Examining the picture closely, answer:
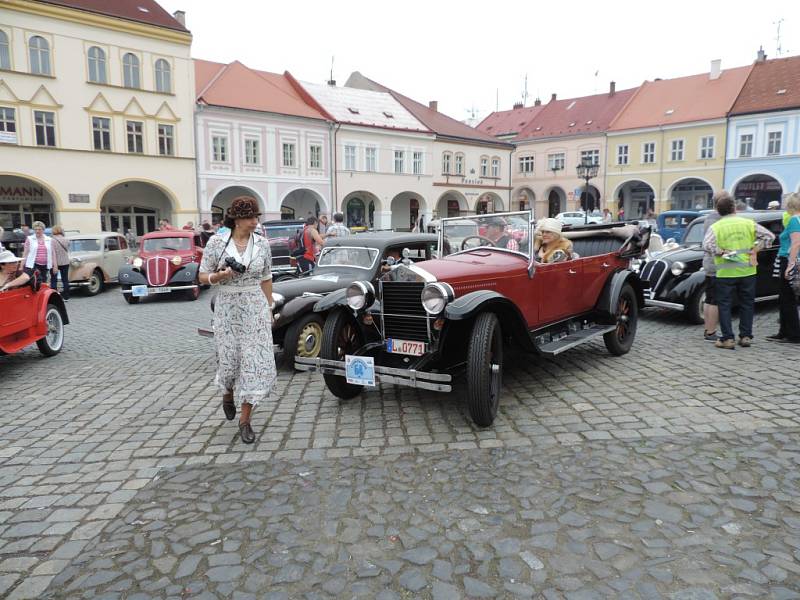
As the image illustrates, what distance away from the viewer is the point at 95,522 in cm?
344

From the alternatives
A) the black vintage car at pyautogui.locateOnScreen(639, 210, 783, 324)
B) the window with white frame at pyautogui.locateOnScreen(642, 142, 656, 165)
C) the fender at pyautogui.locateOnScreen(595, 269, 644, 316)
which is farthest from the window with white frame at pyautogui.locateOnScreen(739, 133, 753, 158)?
the fender at pyautogui.locateOnScreen(595, 269, 644, 316)

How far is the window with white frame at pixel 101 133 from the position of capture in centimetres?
2645

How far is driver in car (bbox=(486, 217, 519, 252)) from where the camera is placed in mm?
5902

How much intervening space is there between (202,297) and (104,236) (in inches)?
165

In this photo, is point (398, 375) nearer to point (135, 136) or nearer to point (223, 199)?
point (135, 136)

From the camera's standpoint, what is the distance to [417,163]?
39000mm

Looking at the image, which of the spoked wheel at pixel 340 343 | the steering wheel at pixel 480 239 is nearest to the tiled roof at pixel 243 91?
the steering wheel at pixel 480 239

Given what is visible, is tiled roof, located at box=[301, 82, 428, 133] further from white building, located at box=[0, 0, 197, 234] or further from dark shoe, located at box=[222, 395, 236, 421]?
dark shoe, located at box=[222, 395, 236, 421]

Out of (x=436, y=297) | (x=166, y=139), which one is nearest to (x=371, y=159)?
(x=166, y=139)

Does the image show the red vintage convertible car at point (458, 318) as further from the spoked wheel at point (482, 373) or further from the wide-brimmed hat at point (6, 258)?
the wide-brimmed hat at point (6, 258)

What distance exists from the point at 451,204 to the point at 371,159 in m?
10.5

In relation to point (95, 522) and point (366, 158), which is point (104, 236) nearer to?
point (95, 522)

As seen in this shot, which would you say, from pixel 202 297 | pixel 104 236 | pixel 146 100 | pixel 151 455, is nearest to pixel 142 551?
pixel 151 455

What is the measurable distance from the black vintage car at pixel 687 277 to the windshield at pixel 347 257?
4.39m
